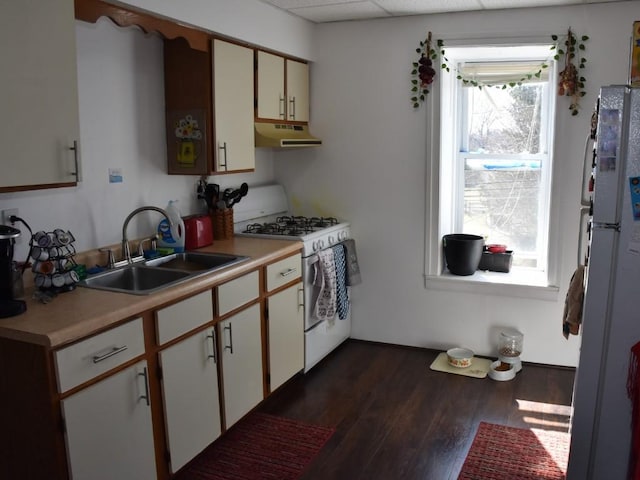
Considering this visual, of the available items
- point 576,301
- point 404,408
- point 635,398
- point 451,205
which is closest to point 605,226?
point 576,301

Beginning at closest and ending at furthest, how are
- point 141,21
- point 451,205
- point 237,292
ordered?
point 141,21
point 237,292
point 451,205

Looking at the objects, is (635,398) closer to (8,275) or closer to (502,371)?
(502,371)

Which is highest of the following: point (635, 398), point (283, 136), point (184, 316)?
point (283, 136)

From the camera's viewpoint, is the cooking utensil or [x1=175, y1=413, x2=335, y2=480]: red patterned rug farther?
the cooking utensil

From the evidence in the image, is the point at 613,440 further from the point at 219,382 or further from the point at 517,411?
the point at 219,382

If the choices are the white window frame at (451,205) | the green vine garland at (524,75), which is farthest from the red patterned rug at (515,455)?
the green vine garland at (524,75)

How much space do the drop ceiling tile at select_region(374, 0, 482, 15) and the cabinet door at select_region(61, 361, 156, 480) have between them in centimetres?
250

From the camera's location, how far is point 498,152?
411cm

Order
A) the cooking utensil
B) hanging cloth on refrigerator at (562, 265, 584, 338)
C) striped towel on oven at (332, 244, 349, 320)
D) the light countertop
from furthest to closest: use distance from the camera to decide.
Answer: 1. striped towel on oven at (332, 244, 349, 320)
2. the cooking utensil
3. hanging cloth on refrigerator at (562, 265, 584, 338)
4. the light countertop

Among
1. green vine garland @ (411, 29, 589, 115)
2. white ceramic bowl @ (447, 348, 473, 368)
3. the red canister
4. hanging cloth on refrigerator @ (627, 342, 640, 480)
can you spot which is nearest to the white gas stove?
the red canister

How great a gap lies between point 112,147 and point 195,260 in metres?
0.71

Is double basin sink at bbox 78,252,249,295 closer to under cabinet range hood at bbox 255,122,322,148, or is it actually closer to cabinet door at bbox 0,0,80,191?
cabinet door at bbox 0,0,80,191

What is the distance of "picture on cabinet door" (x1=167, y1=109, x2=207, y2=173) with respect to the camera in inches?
127

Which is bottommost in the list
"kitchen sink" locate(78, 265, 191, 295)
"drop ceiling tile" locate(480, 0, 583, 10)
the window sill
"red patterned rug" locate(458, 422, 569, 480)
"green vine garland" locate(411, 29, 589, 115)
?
"red patterned rug" locate(458, 422, 569, 480)
